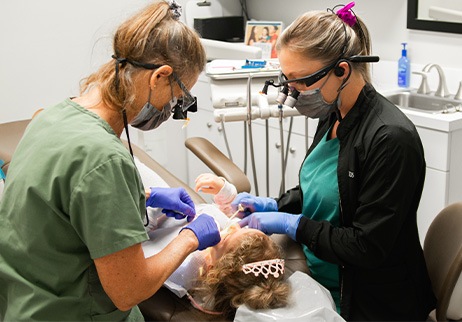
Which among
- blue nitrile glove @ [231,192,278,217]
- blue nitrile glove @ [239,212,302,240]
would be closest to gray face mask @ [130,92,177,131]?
blue nitrile glove @ [239,212,302,240]

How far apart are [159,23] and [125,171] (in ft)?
1.25

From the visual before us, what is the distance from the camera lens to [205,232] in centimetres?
161

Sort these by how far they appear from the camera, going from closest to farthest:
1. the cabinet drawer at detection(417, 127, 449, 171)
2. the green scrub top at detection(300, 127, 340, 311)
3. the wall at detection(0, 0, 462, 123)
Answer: the green scrub top at detection(300, 127, 340, 311), the cabinet drawer at detection(417, 127, 449, 171), the wall at detection(0, 0, 462, 123)

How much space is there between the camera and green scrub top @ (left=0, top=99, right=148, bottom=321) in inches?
50.1

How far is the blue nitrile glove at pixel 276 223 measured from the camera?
6.07ft

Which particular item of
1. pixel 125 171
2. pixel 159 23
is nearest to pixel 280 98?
pixel 159 23

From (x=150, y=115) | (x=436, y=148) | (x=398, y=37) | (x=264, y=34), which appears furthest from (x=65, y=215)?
(x=264, y=34)

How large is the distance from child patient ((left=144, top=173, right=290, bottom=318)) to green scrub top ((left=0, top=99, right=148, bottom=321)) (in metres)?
0.37

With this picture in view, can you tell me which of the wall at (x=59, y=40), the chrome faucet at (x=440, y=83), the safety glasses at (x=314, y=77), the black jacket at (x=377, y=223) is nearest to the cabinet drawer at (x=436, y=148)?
the chrome faucet at (x=440, y=83)

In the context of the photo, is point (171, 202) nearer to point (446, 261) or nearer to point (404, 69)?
point (446, 261)

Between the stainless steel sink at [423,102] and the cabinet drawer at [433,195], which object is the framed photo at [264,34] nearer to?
the stainless steel sink at [423,102]

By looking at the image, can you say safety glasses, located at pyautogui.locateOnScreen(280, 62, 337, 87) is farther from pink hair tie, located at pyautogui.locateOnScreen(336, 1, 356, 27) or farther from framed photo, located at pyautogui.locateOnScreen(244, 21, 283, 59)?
framed photo, located at pyautogui.locateOnScreen(244, 21, 283, 59)

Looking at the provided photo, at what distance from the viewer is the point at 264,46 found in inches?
147

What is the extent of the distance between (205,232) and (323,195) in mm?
423
